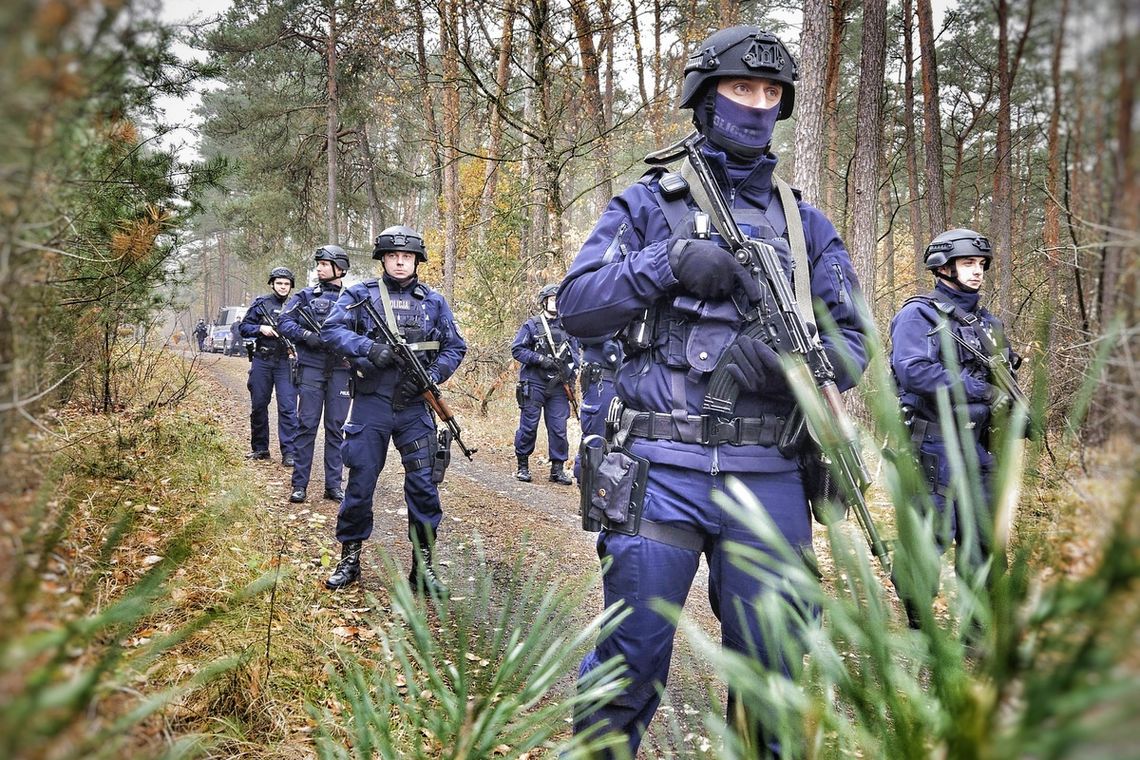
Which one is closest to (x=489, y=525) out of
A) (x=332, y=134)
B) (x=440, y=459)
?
(x=440, y=459)

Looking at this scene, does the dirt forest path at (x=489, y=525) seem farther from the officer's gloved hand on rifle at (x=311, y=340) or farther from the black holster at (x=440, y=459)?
the officer's gloved hand on rifle at (x=311, y=340)

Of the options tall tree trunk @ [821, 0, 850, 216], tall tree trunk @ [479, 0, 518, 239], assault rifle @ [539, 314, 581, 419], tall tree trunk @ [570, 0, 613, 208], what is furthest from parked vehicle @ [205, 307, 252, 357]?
assault rifle @ [539, 314, 581, 419]

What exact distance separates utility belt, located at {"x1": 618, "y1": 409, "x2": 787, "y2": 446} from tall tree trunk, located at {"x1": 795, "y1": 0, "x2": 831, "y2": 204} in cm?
580

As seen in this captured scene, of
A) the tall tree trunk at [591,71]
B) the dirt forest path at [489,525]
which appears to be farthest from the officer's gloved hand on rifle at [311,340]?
the tall tree trunk at [591,71]

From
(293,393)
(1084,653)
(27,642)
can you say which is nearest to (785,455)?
(1084,653)

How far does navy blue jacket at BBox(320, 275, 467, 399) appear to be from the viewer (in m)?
5.03

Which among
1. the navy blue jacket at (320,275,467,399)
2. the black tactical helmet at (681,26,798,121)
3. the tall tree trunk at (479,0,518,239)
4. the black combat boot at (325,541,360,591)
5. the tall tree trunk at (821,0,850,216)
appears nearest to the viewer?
the black tactical helmet at (681,26,798,121)

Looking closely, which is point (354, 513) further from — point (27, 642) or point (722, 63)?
point (27, 642)

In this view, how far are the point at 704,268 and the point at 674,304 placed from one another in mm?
200

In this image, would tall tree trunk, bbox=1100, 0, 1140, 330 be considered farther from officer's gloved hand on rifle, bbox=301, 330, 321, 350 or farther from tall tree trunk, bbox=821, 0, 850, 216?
tall tree trunk, bbox=821, 0, 850, 216

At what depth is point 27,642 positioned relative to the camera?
19.4 inches

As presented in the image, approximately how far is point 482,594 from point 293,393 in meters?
8.24

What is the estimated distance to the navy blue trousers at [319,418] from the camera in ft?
23.0

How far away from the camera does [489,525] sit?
6.54 meters
